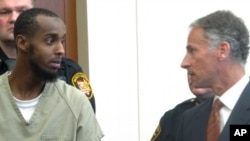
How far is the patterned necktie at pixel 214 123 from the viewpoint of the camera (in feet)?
8.76

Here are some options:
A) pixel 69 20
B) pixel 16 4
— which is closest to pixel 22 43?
pixel 16 4

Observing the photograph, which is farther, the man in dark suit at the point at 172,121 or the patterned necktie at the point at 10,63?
the patterned necktie at the point at 10,63

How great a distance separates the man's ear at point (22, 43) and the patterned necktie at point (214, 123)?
0.79 metres

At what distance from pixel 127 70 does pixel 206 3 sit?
2.20 feet

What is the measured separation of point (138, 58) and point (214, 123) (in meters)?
1.71

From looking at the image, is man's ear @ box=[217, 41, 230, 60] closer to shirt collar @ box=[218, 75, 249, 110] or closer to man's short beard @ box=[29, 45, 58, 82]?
shirt collar @ box=[218, 75, 249, 110]

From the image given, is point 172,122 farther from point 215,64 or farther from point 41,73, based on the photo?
point 41,73

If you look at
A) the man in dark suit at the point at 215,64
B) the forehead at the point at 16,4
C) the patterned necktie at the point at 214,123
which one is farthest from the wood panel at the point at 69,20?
the patterned necktie at the point at 214,123

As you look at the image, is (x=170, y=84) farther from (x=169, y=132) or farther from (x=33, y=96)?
(x=33, y=96)

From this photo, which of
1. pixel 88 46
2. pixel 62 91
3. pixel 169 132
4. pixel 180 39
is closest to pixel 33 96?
pixel 62 91

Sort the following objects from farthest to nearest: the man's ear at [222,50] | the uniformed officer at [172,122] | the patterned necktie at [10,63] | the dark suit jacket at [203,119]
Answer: the patterned necktie at [10,63], the uniformed officer at [172,122], the man's ear at [222,50], the dark suit jacket at [203,119]

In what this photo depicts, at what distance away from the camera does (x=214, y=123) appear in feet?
8.87

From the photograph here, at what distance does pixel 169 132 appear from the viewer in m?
2.97

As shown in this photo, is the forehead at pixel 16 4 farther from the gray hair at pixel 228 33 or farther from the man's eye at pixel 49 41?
the gray hair at pixel 228 33
